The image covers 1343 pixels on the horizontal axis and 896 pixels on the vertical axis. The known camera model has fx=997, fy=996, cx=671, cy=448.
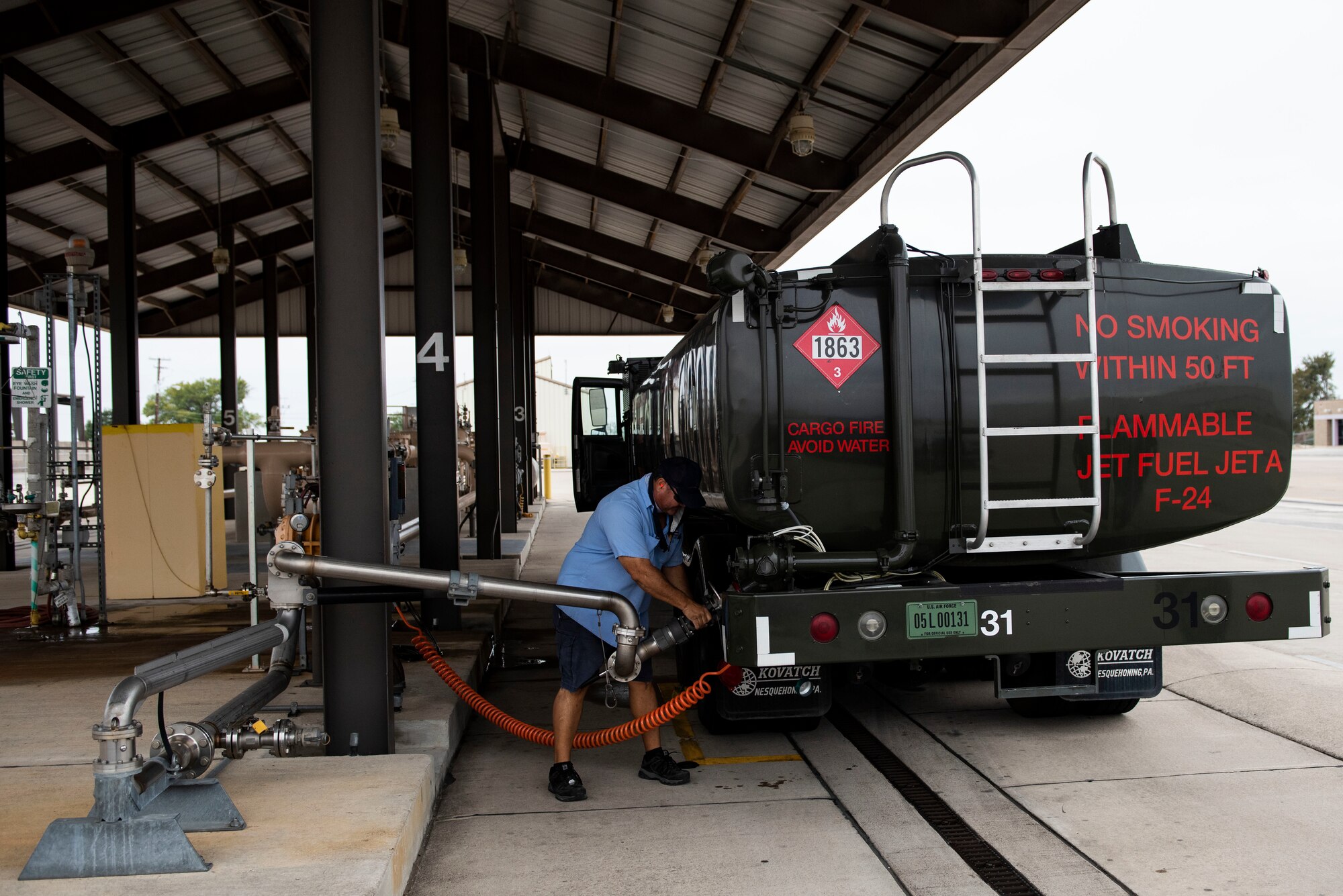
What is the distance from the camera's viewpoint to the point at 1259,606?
4742mm

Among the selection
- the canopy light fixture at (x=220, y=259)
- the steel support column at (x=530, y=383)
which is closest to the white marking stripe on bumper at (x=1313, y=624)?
the steel support column at (x=530, y=383)

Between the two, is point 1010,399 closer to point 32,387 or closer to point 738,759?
point 738,759

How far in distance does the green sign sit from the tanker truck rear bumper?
26.5 ft

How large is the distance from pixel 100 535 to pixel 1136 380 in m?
8.58

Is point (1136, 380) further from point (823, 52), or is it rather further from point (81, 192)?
point (81, 192)

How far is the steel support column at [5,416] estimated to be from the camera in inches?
513

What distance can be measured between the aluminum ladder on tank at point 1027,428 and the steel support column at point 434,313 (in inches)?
205

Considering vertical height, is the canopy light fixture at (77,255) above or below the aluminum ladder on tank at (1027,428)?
above

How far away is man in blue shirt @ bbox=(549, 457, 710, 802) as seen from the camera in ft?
16.0

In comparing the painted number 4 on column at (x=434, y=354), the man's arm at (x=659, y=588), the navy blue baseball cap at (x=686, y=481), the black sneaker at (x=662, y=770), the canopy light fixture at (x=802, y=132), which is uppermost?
the canopy light fixture at (x=802, y=132)

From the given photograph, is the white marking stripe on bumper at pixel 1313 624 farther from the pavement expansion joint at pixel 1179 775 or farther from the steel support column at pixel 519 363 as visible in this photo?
the steel support column at pixel 519 363

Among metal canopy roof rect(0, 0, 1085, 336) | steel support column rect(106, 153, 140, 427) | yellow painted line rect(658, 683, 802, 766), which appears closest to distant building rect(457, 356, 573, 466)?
metal canopy roof rect(0, 0, 1085, 336)

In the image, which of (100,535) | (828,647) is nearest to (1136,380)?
(828,647)

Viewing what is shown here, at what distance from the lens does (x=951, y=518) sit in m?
4.77
